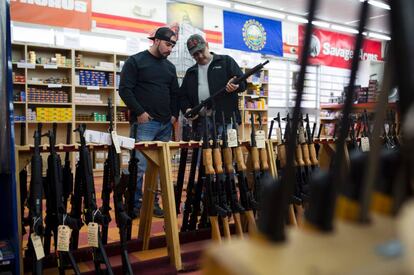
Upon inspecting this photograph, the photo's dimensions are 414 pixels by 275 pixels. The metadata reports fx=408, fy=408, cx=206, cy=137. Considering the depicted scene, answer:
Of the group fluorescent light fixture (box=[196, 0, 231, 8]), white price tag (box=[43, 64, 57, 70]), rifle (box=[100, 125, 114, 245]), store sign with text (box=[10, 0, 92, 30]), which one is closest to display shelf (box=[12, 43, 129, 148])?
white price tag (box=[43, 64, 57, 70])

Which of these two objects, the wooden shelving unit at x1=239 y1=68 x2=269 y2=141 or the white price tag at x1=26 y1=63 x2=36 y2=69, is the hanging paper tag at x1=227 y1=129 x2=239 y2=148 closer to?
the white price tag at x1=26 y1=63 x2=36 y2=69

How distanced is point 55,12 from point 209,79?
4.29 metres

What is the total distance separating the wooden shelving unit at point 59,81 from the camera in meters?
6.84

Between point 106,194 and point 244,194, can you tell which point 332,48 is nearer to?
point 244,194

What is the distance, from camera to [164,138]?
11.8 ft

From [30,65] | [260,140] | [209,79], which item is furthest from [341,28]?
[260,140]

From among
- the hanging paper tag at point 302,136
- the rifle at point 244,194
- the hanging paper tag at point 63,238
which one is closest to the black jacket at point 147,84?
the rifle at point 244,194

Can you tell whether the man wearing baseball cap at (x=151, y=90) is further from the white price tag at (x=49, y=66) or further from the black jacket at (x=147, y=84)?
the white price tag at (x=49, y=66)

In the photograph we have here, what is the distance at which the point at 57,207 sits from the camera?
7.13ft

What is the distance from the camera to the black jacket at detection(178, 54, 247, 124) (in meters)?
3.46

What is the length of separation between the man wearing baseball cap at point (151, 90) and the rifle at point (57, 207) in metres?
1.11

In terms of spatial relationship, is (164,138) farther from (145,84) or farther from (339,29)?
(339,29)

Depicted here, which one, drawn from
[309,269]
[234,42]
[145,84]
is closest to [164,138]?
[145,84]

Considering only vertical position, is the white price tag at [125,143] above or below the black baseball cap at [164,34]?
below
